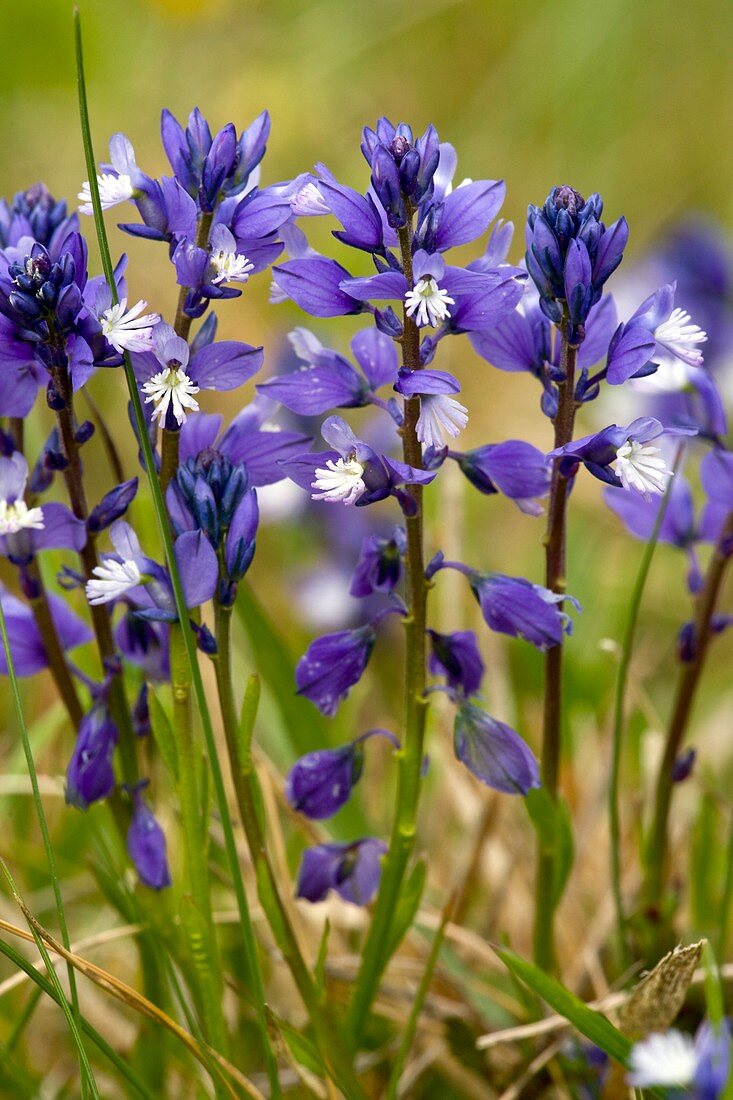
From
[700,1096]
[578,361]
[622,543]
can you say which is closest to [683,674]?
[578,361]

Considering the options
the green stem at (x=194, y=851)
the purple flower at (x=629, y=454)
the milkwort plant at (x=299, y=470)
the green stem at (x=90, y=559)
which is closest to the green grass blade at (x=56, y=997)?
the milkwort plant at (x=299, y=470)

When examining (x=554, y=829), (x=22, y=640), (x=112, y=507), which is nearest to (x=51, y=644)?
(x=22, y=640)

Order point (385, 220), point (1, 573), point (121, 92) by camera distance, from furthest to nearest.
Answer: point (121, 92), point (1, 573), point (385, 220)

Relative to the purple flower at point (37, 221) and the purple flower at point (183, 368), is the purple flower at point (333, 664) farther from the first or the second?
the purple flower at point (37, 221)

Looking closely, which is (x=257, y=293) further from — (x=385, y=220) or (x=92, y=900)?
(x=385, y=220)

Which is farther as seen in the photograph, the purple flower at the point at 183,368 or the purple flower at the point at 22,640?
the purple flower at the point at 22,640

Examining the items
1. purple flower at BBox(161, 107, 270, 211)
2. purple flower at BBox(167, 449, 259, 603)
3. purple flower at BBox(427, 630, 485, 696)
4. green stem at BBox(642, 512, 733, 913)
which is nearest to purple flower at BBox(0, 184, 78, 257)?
purple flower at BBox(161, 107, 270, 211)
